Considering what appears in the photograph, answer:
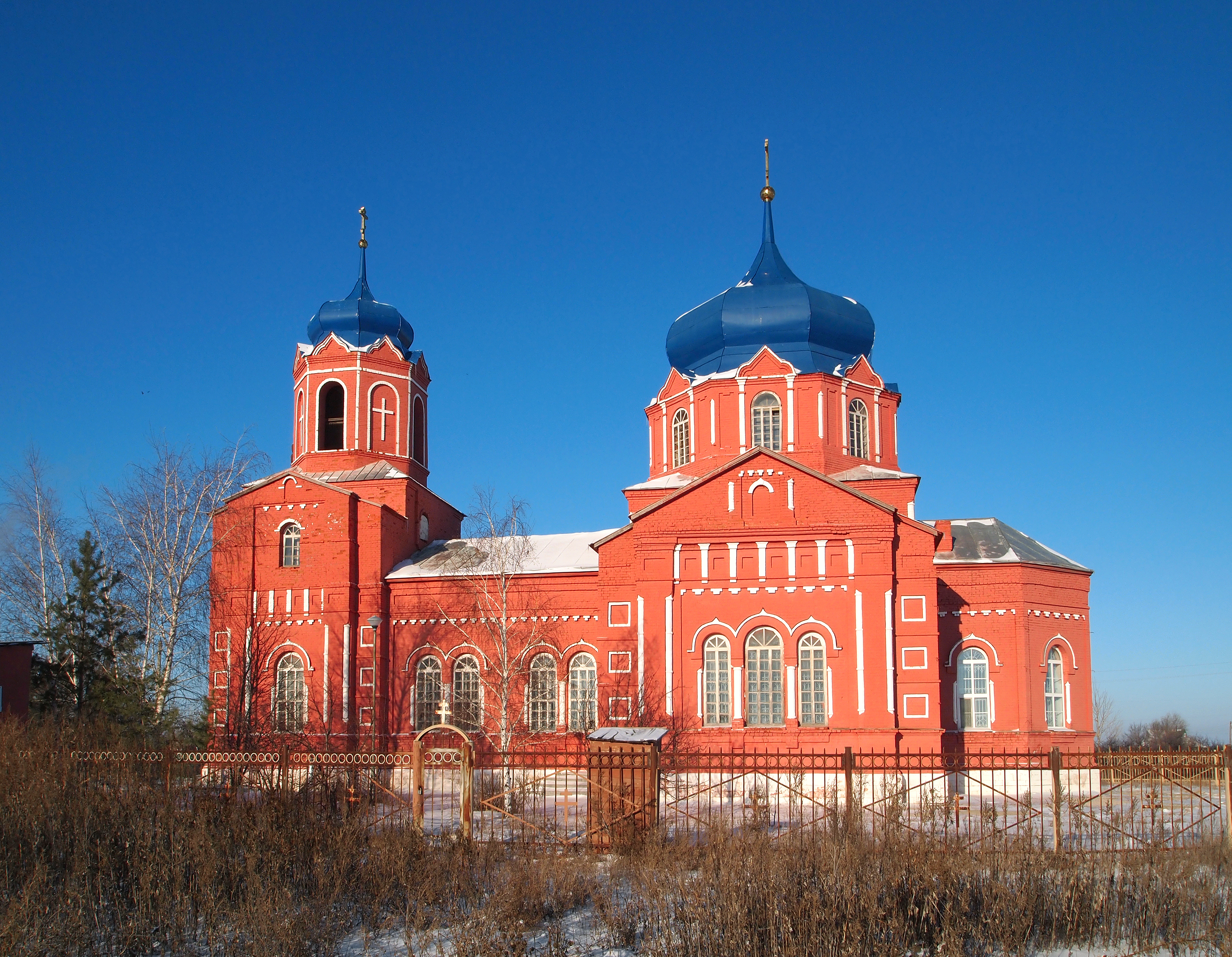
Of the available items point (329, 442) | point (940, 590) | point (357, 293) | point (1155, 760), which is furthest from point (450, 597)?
point (1155, 760)

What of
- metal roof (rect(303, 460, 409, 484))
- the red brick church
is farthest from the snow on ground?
metal roof (rect(303, 460, 409, 484))

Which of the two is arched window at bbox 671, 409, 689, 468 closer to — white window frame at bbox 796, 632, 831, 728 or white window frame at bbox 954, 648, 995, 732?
white window frame at bbox 796, 632, 831, 728

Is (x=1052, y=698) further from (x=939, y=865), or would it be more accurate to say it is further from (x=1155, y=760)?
(x=939, y=865)

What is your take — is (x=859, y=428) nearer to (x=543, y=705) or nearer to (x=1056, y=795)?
(x=543, y=705)

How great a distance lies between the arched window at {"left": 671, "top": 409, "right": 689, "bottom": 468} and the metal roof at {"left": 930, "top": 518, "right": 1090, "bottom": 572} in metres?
6.79

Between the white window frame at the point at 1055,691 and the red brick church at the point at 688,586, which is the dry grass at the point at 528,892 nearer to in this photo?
the red brick church at the point at 688,586

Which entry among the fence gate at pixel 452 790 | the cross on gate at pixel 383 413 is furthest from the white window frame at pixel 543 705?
the fence gate at pixel 452 790

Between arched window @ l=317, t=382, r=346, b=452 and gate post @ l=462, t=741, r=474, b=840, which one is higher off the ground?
arched window @ l=317, t=382, r=346, b=452

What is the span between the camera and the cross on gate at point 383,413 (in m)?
30.0

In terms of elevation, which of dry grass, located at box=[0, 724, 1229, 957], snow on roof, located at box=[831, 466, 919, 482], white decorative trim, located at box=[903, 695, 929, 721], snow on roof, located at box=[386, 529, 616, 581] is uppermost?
snow on roof, located at box=[831, 466, 919, 482]

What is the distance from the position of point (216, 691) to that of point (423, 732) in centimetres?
1500

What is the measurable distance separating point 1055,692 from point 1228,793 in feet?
42.3

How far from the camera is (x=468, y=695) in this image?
89.3 ft

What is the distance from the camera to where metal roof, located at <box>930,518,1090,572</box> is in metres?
25.6
